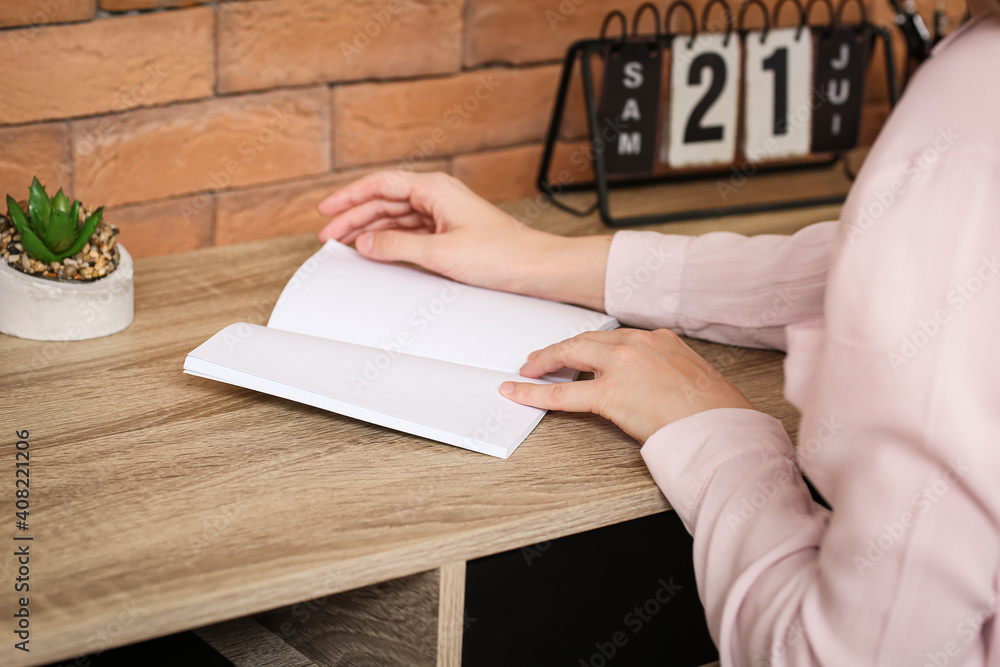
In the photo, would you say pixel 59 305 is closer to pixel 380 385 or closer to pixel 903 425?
pixel 380 385

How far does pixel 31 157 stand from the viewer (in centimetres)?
115

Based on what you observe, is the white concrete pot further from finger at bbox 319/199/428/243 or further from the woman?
the woman

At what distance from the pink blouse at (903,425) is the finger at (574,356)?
19cm

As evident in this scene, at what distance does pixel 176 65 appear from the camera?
1.21 m

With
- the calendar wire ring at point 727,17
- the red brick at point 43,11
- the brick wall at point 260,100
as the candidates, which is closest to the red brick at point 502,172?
the brick wall at point 260,100

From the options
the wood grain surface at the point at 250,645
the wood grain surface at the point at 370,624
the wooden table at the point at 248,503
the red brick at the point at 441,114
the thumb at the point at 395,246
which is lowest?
the wood grain surface at the point at 250,645

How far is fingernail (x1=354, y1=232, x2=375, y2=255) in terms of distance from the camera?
3.36 feet

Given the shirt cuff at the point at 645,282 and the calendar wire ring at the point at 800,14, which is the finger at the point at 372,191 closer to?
the shirt cuff at the point at 645,282

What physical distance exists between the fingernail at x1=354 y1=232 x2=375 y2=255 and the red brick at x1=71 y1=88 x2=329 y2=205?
0.38m

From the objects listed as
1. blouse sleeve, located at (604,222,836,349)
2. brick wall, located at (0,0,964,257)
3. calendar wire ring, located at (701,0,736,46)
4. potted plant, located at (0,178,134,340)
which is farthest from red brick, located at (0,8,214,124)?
calendar wire ring, located at (701,0,736,46)

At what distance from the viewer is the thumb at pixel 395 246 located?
102 centimetres

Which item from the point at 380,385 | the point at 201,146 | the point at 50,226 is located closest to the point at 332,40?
the point at 201,146

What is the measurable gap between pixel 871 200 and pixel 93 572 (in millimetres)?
544

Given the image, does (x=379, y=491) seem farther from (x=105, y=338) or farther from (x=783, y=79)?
(x=783, y=79)
